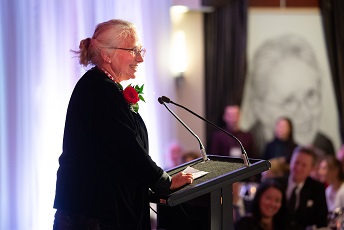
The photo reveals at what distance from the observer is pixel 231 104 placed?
888cm

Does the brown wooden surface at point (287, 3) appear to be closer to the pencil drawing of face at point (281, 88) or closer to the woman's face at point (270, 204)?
the pencil drawing of face at point (281, 88)

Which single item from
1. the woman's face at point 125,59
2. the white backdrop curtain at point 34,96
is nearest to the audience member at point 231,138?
the white backdrop curtain at point 34,96

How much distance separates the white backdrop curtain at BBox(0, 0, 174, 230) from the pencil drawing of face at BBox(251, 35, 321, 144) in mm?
5355

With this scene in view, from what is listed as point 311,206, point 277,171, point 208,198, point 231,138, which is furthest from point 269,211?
point 231,138

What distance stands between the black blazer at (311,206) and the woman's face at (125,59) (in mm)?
2458

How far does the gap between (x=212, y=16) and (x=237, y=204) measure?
3629 millimetres

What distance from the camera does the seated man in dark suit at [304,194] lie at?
5117mm

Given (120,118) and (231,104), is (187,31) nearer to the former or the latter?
(231,104)

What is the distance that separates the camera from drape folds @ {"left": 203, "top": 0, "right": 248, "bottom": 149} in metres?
8.87

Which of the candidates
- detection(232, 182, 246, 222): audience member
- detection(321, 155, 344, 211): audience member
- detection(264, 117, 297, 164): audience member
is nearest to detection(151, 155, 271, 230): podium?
detection(232, 182, 246, 222): audience member

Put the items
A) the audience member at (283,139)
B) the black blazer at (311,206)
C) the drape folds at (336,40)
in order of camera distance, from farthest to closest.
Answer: the drape folds at (336,40) < the audience member at (283,139) < the black blazer at (311,206)

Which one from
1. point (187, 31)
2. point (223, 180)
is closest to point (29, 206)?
point (223, 180)

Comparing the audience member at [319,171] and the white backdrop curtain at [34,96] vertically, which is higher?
the white backdrop curtain at [34,96]

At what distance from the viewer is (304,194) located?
17.4 ft
